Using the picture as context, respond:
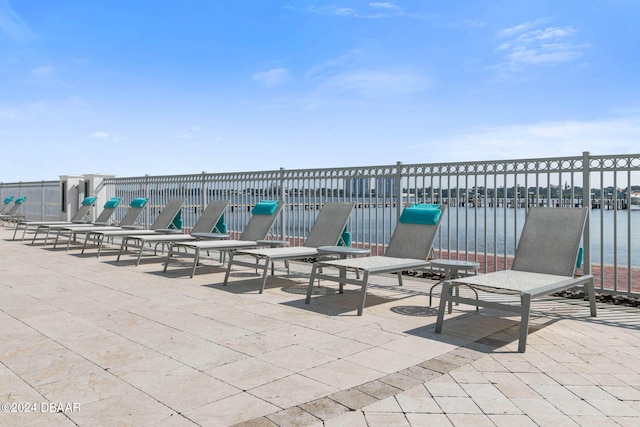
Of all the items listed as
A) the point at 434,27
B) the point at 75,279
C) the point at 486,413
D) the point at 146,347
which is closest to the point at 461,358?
the point at 486,413

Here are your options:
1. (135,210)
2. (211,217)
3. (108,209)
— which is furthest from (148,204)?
(211,217)

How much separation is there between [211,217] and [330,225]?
3362 millimetres

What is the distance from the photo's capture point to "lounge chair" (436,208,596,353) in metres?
4.41

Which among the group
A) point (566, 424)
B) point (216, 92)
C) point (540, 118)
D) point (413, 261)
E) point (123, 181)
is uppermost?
point (216, 92)

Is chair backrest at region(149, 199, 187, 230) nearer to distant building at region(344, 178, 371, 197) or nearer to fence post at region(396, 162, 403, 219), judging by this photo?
distant building at region(344, 178, 371, 197)

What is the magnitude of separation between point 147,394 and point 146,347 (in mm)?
1046

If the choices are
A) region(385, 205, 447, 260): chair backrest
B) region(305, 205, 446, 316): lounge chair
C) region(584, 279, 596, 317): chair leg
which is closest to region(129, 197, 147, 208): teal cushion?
region(305, 205, 446, 316): lounge chair

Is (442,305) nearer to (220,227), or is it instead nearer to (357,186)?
(357,186)

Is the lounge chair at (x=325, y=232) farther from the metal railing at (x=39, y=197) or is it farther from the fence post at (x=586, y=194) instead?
the metal railing at (x=39, y=197)

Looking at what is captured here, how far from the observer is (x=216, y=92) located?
547 inches

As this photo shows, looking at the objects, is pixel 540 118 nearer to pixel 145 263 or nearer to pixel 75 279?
pixel 145 263

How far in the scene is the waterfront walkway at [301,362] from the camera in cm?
271

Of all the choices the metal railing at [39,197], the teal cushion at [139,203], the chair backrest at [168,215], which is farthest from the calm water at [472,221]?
the metal railing at [39,197]

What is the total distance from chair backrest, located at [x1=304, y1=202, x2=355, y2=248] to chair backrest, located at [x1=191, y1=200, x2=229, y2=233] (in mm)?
2800
